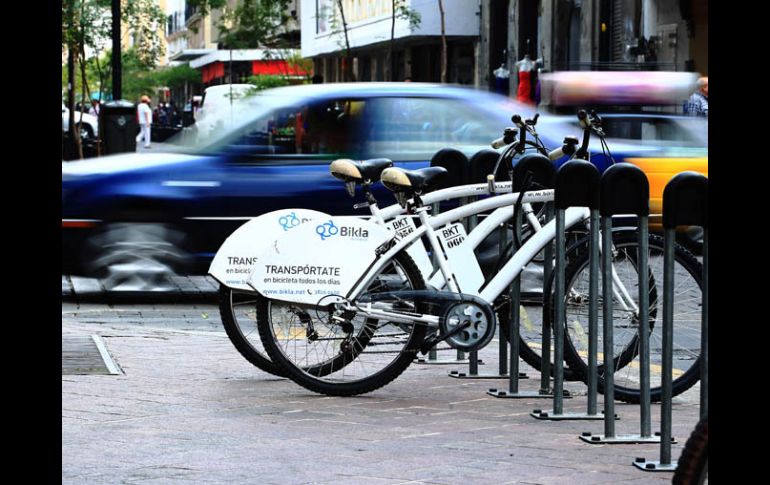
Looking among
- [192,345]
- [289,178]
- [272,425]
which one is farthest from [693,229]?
[272,425]

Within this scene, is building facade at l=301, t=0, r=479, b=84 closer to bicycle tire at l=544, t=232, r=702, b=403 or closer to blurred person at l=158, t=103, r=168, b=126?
blurred person at l=158, t=103, r=168, b=126

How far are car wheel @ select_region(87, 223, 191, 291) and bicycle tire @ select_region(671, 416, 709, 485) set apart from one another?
7928 millimetres

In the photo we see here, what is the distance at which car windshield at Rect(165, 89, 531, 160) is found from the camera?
1154 centimetres

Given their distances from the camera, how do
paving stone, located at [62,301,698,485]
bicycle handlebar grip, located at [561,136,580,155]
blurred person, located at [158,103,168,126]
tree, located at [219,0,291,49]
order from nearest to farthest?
paving stone, located at [62,301,698,485] → bicycle handlebar grip, located at [561,136,580,155] → tree, located at [219,0,291,49] → blurred person, located at [158,103,168,126]

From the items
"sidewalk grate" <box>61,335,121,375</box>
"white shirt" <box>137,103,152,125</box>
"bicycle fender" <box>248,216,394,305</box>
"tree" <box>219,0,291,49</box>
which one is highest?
"tree" <box>219,0,291,49</box>

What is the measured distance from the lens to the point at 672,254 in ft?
18.3

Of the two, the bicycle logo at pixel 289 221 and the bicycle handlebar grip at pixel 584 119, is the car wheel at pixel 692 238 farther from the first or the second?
the bicycle logo at pixel 289 221

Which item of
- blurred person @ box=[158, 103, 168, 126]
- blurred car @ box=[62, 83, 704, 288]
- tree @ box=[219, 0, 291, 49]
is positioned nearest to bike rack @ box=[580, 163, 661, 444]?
blurred car @ box=[62, 83, 704, 288]

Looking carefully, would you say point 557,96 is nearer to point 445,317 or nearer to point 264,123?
point 264,123

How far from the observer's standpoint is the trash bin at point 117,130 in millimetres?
23516

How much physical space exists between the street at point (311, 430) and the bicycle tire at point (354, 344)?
8 cm

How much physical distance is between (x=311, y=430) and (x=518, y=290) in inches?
56.6

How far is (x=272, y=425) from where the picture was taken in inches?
253
